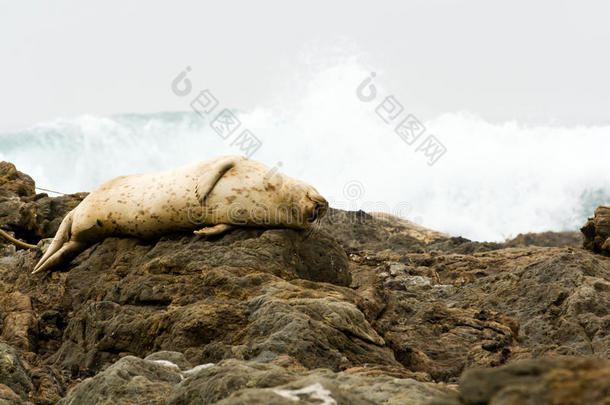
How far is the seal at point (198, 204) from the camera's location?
8.52m

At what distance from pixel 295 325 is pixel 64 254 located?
5.18 m

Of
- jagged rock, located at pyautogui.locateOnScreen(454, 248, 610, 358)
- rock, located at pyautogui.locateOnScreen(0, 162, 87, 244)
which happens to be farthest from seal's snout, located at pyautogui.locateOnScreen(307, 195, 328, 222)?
rock, located at pyautogui.locateOnScreen(0, 162, 87, 244)

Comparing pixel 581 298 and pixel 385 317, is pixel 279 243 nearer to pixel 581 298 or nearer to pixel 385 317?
pixel 385 317

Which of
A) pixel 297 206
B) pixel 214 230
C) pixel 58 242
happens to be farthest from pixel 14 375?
pixel 58 242

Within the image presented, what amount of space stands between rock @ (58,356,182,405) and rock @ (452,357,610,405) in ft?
6.56

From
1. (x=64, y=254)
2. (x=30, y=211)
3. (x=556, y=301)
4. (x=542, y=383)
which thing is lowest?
(x=542, y=383)

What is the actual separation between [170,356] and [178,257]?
2557mm

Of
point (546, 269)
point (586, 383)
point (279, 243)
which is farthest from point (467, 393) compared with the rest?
point (546, 269)

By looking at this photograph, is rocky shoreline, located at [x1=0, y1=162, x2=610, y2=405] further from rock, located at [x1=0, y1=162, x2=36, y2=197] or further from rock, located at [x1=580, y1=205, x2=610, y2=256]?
rock, located at [x1=0, y1=162, x2=36, y2=197]

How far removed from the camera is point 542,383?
96.3 inches

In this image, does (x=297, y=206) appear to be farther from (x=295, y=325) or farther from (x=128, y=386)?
(x=128, y=386)

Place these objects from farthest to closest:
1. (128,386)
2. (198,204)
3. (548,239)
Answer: (548,239) → (198,204) → (128,386)

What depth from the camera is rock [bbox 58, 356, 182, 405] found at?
413 cm

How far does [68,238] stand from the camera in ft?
32.4
